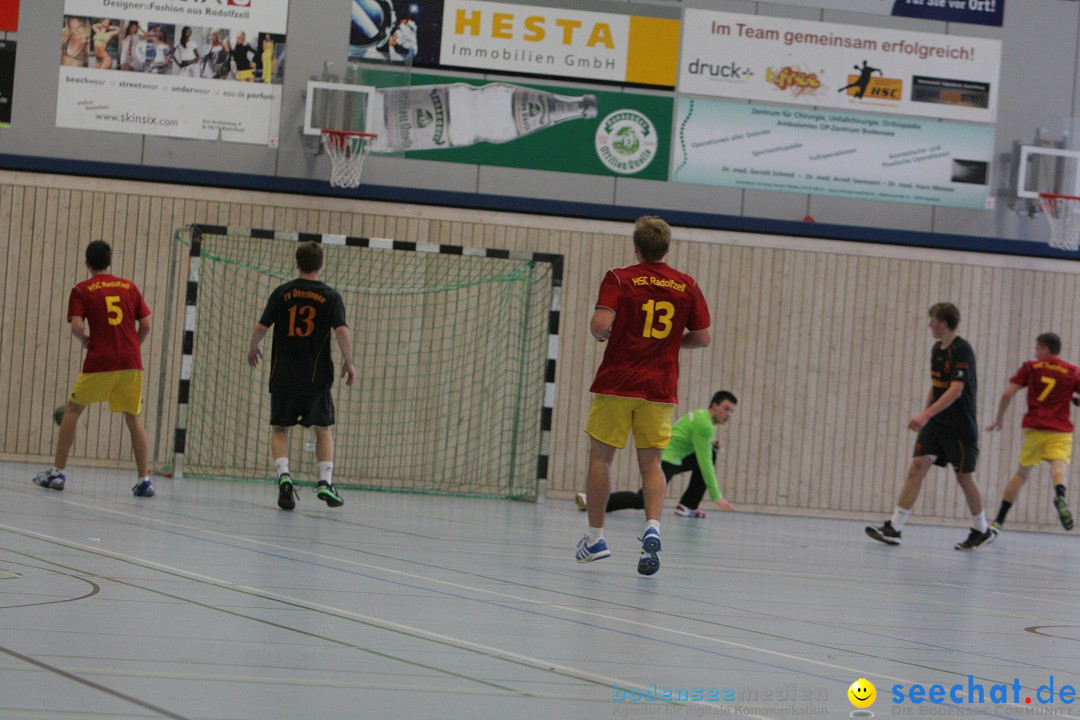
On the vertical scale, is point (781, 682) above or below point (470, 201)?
below

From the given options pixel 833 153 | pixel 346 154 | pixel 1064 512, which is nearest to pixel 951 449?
pixel 1064 512

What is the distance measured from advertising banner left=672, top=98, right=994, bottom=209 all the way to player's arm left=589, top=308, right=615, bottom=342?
9279 millimetres

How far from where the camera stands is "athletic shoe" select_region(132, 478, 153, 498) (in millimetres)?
10023

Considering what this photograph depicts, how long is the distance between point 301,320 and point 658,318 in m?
3.67


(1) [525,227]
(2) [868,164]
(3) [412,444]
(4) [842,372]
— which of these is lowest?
(3) [412,444]

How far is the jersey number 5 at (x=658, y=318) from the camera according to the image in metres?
6.99

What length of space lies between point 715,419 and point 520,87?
4.90 meters

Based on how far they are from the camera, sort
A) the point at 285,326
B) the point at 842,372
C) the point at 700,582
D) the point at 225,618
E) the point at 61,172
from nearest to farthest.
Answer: the point at 225,618
the point at 700,582
the point at 285,326
the point at 61,172
the point at 842,372

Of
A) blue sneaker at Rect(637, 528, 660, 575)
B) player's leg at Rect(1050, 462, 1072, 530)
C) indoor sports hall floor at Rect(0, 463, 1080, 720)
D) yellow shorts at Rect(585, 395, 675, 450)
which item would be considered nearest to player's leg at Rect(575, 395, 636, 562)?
yellow shorts at Rect(585, 395, 675, 450)

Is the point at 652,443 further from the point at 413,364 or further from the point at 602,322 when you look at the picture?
the point at 413,364

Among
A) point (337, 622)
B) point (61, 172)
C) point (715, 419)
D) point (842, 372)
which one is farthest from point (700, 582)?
point (61, 172)

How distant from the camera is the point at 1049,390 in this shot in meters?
13.5

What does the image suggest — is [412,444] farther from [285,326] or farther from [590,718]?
[590,718]

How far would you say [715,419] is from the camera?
13.3 metres
